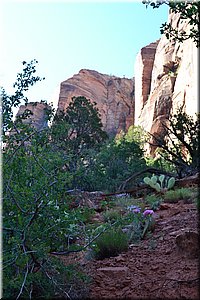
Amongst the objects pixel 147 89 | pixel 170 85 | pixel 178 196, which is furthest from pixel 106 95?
pixel 178 196

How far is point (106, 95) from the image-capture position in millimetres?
34844

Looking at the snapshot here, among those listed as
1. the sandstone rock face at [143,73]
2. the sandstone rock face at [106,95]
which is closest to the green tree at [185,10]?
the sandstone rock face at [143,73]

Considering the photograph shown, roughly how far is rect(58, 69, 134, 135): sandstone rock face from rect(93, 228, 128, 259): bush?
94.5 feet

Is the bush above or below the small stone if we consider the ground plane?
below

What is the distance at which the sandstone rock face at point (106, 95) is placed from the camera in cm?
3262

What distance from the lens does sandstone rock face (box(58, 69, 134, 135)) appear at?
32.6m

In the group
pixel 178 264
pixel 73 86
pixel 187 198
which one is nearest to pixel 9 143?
pixel 178 264

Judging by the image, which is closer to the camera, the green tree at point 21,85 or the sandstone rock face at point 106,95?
the green tree at point 21,85

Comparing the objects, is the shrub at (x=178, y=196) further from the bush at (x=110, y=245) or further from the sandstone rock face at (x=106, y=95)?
the sandstone rock face at (x=106, y=95)

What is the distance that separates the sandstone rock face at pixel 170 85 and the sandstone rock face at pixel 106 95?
284cm

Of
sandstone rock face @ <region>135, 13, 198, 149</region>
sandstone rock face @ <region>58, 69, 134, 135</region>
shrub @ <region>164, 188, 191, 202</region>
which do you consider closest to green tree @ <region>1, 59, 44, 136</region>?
shrub @ <region>164, 188, 191, 202</region>

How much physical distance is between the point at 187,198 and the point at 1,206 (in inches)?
157

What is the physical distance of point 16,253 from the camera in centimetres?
201

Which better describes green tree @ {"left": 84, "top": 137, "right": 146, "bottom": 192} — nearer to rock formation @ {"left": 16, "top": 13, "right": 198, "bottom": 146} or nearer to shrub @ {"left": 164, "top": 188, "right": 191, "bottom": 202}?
shrub @ {"left": 164, "top": 188, "right": 191, "bottom": 202}
